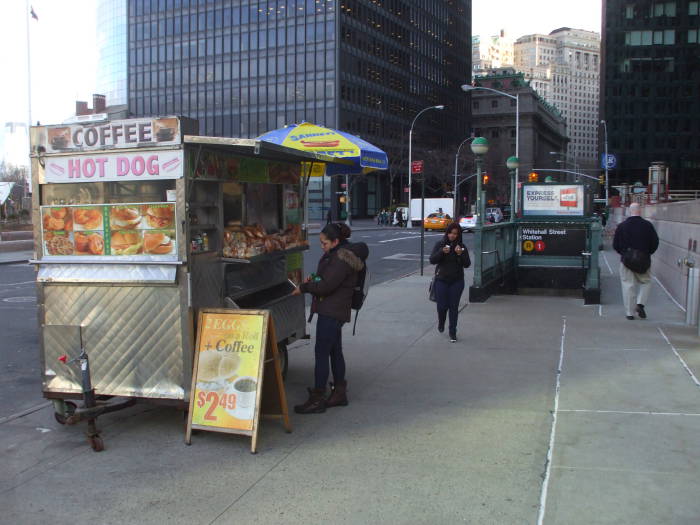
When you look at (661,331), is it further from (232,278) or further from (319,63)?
(319,63)

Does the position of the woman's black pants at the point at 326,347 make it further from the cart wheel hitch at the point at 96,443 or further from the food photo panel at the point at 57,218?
the food photo panel at the point at 57,218

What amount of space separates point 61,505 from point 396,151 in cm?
8044

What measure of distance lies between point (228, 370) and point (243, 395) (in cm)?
23

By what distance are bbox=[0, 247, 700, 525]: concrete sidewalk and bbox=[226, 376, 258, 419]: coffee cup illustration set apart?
30cm

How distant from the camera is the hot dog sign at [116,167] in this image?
5.22 metres

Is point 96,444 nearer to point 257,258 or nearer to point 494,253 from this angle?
point 257,258

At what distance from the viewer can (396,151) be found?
8269 centimetres

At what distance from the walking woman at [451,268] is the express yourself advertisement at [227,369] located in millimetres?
4348

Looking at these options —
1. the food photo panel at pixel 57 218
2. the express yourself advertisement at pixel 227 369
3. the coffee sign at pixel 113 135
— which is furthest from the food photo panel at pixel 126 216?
the express yourself advertisement at pixel 227 369

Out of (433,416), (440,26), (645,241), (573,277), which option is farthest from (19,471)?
(440,26)

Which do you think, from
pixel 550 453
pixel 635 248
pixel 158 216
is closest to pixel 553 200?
pixel 635 248

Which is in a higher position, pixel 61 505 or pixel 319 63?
pixel 319 63

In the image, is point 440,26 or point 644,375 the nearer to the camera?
point 644,375

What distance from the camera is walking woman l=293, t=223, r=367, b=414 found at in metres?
5.73
